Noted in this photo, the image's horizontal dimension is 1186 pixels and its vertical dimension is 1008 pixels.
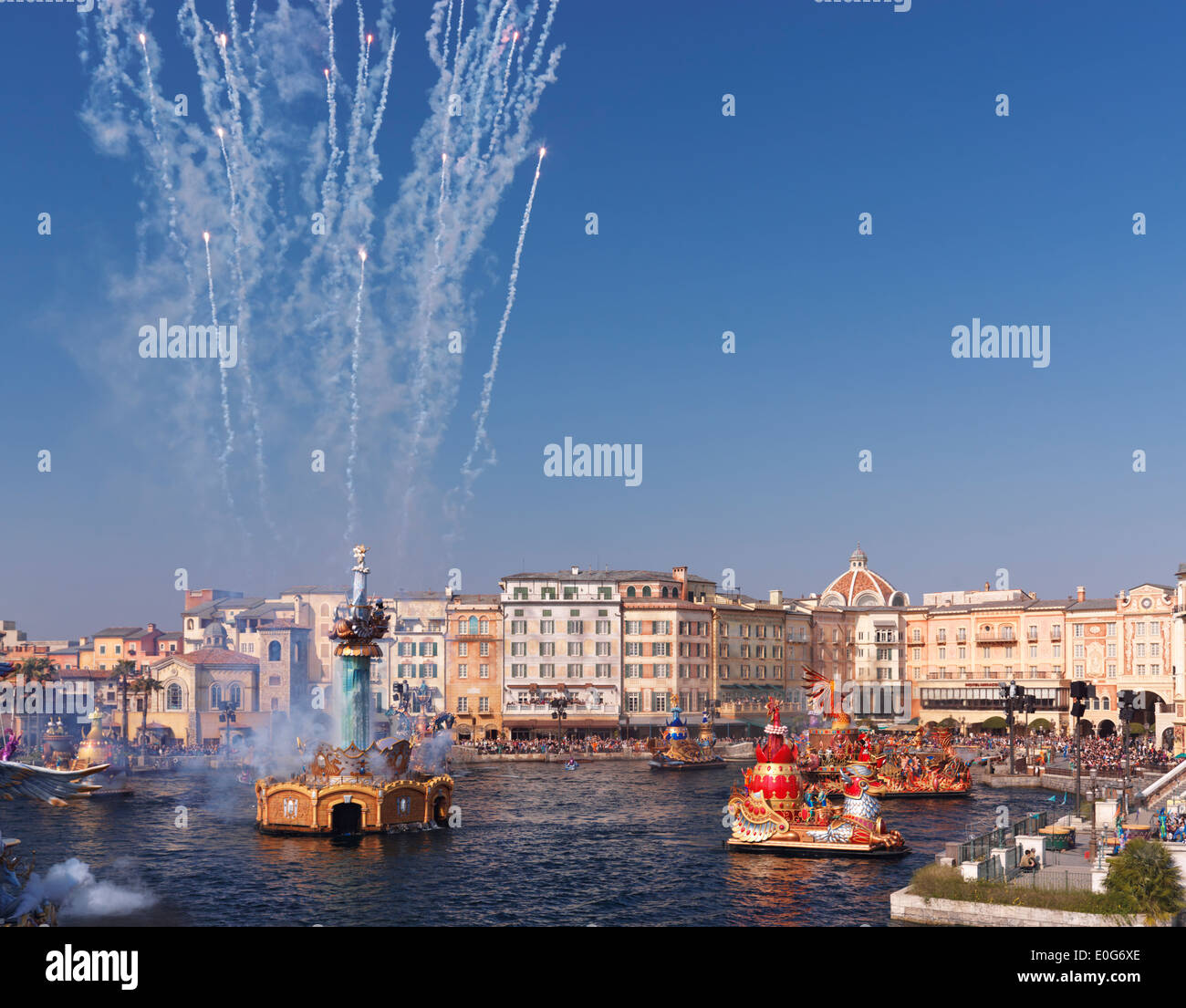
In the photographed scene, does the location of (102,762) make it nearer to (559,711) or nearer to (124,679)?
(124,679)

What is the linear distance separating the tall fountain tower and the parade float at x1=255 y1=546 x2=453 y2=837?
42 mm

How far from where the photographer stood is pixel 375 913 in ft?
123

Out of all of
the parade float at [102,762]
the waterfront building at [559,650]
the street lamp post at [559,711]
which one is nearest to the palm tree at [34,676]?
the parade float at [102,762]

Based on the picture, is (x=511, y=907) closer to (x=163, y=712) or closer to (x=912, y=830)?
(x=912, y=830)

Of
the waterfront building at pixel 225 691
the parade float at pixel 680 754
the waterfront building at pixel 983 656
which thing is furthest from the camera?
the waterfront building at pixel 983 656

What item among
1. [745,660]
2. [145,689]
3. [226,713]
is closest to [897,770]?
[745,660]

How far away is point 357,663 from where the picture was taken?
55969 mm

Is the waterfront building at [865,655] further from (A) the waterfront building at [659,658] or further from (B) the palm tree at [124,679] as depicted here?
(B) the palm tree at [124,679]

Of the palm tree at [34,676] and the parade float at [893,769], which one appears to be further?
the palm tree at [34,676]

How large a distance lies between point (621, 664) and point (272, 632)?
3361cm

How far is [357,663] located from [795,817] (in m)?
21.3

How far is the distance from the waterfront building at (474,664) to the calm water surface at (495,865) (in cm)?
4064

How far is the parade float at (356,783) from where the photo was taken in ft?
174
